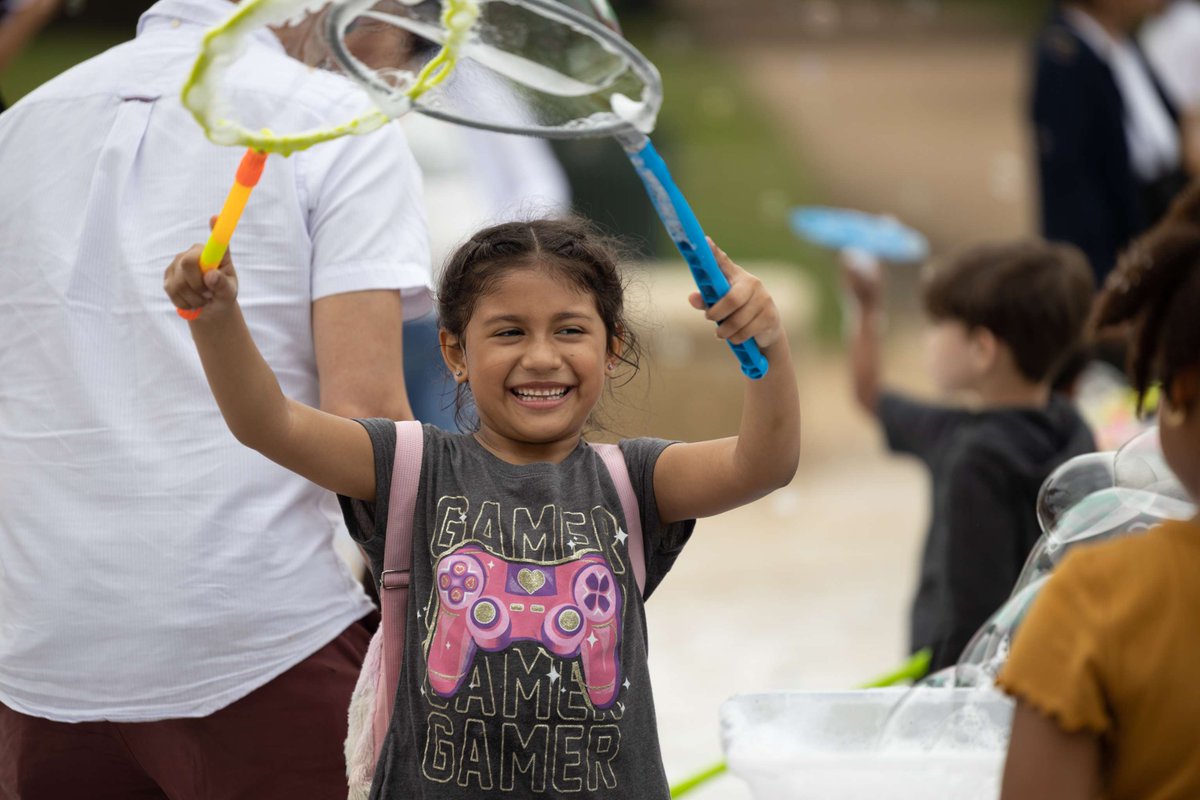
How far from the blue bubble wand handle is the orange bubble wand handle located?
337 millimetres

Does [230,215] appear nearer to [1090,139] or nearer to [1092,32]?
[1090,139]

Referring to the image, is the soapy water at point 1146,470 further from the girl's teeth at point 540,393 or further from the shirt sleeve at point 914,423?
the shirt sleeve at point 914,423

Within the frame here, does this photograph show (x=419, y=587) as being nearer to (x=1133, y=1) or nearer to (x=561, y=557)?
(x=561, y=557)

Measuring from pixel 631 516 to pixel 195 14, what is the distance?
79cm

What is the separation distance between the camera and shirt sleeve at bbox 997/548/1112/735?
1203mm

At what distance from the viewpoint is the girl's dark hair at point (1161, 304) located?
127 centimetres

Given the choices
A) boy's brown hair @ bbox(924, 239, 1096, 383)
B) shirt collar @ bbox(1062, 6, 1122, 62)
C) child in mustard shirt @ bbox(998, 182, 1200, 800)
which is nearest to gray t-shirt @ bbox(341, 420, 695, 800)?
child in mustard shirt @ bbox(998, 182, 1200, 800)

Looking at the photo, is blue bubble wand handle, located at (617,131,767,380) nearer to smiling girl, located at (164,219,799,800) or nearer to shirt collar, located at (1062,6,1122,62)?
smiling girl, located at (164,219,799,800)

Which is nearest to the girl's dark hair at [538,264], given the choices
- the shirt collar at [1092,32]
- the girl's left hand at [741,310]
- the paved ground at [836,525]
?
the girl's left hand at [741,310]

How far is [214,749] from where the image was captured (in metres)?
1.78

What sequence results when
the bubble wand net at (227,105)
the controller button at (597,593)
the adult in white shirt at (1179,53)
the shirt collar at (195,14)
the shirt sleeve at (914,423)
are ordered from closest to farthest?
1. the bubble wand net at (227,105)
2. the controller button at (597,593)
3. the shirt collar at (195,14)
4. the shirt sleeve at (914,423)
5. the adult in white shirt at (1179,53)

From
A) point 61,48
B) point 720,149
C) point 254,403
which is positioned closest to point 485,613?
point 254,403

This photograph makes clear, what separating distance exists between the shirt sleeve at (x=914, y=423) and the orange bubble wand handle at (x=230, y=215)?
1.94 m

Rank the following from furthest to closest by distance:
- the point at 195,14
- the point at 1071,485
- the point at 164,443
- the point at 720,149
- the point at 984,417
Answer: the point at 720,149
the point at 984,417
the point at 1071,485
the point at 195,14
the point at 164,443
